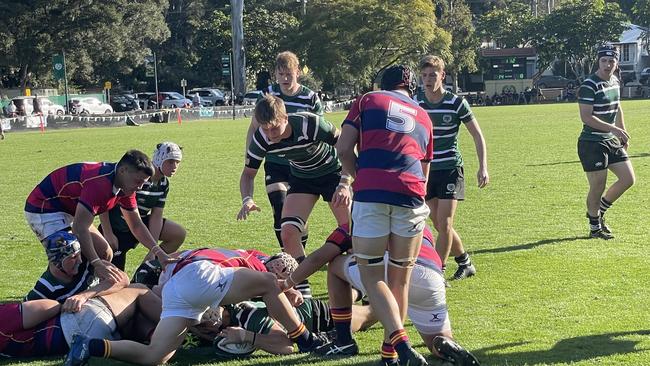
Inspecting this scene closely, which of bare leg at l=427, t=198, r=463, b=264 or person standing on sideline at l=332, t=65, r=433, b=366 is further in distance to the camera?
bare leg at l=427, t=198, r=463, b=264

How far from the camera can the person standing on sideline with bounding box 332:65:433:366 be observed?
5.48 m

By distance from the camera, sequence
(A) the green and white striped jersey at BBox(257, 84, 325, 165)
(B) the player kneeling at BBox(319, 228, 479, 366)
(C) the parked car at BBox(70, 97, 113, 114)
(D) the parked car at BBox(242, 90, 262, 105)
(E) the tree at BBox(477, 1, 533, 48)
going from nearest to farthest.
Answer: (B) the player kneeling at BBox(319, 228, 479, 366) < (A) the green and white striped jersey at BBox(257, 84, 325, 165) < (C) the parked car at BBox(70, 97, 113, 114) < (D) the parked car at BBox(242, 90, 262, 105) < (E) the tree at BBox(477, 1, 533, 48)

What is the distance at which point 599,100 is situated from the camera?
10.5 meters

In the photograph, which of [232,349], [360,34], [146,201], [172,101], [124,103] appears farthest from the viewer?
[360,34]

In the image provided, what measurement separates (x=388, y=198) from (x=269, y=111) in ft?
4.60

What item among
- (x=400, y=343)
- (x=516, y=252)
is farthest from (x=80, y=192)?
(x=516, y=252)

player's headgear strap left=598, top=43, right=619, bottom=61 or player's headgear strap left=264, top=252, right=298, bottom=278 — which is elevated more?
player's headgear strap left=598, top=43, right=619, bottom=61

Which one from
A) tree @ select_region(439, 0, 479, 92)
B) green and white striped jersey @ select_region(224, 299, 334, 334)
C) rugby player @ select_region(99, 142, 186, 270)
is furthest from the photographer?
tree @ select_region(439, 0, 479, 92)

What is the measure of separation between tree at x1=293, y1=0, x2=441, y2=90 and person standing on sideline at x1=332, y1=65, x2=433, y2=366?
195ft

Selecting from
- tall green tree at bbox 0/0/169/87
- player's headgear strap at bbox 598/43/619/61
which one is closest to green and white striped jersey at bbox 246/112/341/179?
player's headgear strap at bbox 598/43/619/61

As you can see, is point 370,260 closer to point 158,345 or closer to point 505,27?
point 158,345

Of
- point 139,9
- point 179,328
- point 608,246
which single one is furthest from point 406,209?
point 139,9

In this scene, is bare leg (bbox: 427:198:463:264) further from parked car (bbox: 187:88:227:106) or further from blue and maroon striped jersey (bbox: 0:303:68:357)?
parked car (bbox: 187:88:227:106)

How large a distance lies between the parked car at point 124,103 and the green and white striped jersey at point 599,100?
54065mm
